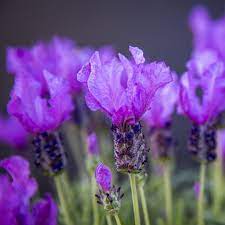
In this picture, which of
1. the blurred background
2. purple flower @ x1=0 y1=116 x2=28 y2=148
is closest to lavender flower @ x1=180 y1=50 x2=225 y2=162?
purple flower @ x1=0 y1=116 x2=28 y2=148

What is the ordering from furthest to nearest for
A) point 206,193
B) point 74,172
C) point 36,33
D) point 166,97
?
point 36,33, point 74,172, point 206,193, point 166,97

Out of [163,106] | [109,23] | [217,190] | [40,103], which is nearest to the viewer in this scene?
[40,103]

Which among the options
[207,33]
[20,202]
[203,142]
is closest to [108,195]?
[20,202]

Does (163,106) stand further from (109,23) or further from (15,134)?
(109,23)

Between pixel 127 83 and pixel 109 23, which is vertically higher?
pixel 109 23

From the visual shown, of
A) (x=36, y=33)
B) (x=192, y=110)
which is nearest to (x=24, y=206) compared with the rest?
(x=192, y=110)

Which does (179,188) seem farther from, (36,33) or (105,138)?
(36,33)
